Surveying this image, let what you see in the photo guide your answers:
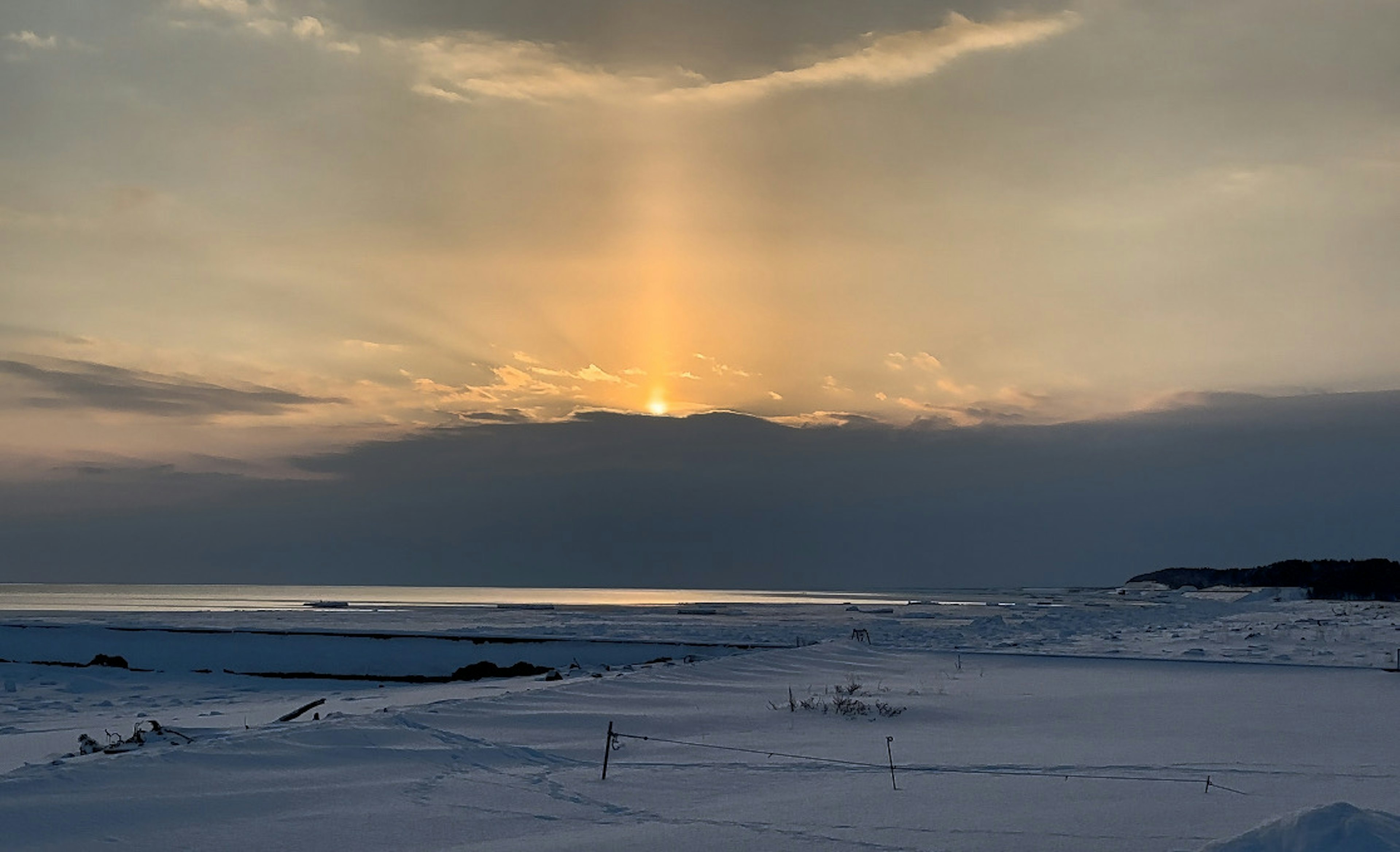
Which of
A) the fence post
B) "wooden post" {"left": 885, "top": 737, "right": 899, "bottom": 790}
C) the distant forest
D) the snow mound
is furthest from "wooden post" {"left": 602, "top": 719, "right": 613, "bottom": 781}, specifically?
the distant forest

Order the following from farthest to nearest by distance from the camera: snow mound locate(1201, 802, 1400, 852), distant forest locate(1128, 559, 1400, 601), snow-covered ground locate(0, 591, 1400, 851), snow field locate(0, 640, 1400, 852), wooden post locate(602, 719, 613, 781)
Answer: distant forest locate(1128, 559, 1400, 601) → wooden post locate(602, 719, 613, 781) → snow-covered ground locate(0, 591, 1400, 851) → snow field locate(0, 640, 1400, 852) → snow mound locate(1201, 802, 1400, 852)

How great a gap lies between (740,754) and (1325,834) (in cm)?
509

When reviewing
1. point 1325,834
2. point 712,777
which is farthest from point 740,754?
point 1325,834

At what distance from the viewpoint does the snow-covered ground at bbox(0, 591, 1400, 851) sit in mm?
6359

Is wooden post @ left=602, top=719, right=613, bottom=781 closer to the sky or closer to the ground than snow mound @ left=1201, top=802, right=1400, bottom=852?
closer to the ground

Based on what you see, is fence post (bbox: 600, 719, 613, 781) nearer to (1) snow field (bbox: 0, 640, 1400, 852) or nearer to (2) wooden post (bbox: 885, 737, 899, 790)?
(1) snow field (bbox: 0, 640, 1400, 852)

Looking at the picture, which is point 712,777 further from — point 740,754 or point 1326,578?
point 1326,578

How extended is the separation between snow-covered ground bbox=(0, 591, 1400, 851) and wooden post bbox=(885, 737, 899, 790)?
0.09m

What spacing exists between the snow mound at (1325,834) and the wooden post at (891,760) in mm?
2832

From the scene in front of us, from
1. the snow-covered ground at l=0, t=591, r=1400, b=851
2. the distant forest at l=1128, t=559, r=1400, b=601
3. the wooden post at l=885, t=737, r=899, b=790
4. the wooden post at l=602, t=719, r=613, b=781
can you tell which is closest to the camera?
the snow-covered ground at l=0, t=591, r=1400, b=851

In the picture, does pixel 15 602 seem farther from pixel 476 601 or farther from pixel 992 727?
pixel 992 727

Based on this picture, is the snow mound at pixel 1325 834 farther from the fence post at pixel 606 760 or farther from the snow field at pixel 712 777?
the fence post at pixel 606 760

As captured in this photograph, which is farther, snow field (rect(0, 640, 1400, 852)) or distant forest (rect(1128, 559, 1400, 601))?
distant forest (rect(1128, 559, 1400, 601))

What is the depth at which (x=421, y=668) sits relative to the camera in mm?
27219
